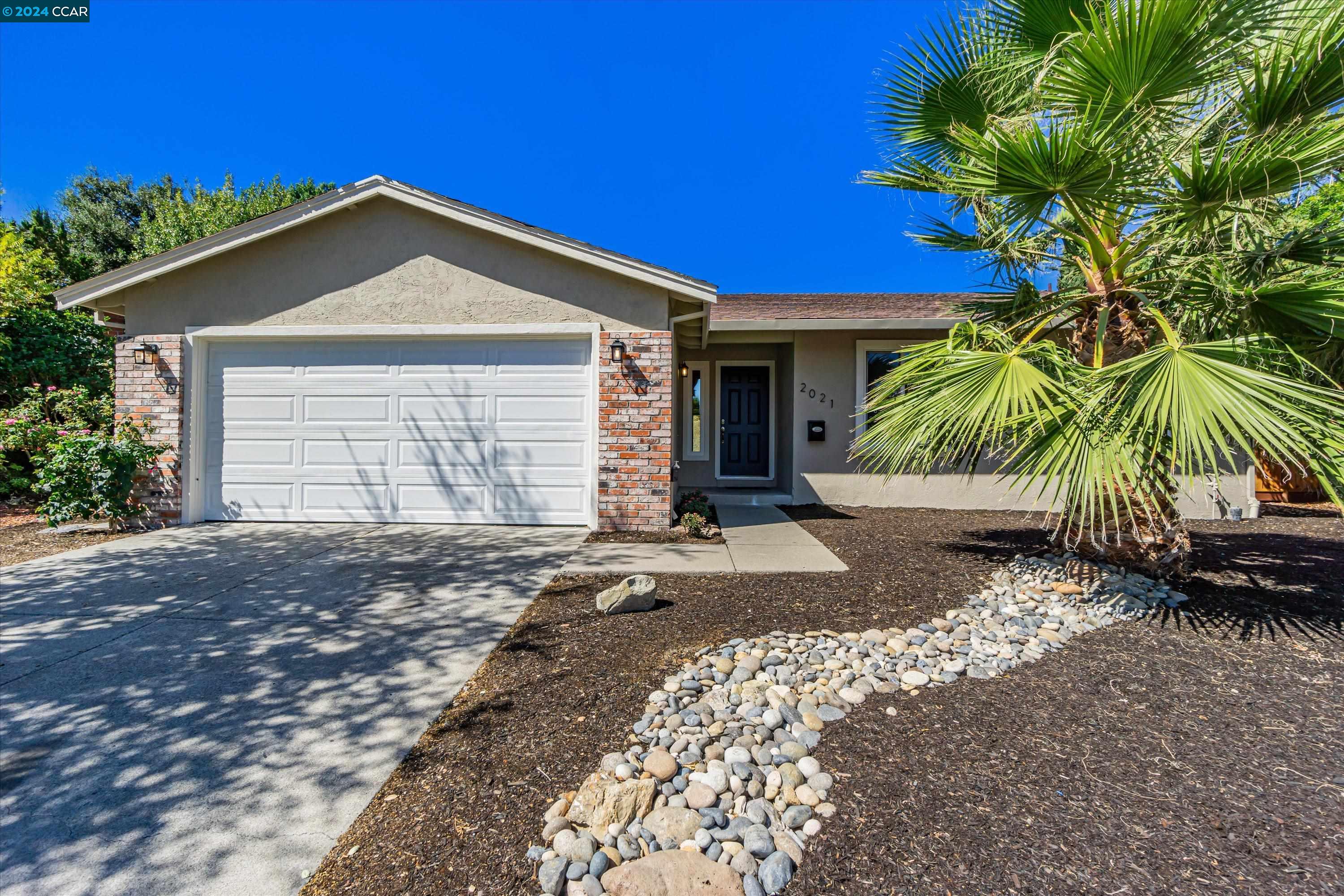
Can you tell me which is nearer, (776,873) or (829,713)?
(776,873)

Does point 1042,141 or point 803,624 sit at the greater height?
point 1042,141

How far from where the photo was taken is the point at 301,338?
21.7 ft

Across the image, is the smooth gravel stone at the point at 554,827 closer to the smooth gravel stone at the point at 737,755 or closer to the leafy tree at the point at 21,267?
the smooth gravel stone at the point at 737,755

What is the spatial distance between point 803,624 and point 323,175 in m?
22.5

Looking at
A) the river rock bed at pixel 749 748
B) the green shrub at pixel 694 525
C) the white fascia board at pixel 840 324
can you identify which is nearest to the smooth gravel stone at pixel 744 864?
the river rock bed at pixel 749 748

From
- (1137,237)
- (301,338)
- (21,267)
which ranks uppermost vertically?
(21,267)

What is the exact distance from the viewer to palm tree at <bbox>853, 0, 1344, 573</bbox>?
10.3ft

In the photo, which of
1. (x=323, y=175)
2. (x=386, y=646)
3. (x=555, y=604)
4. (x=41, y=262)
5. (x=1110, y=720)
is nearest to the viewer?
(x=1110, y=720)

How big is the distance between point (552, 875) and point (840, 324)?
7.71 m

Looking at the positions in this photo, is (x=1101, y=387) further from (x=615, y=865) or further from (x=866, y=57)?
(x=615, y=865)

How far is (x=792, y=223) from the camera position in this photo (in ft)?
62.2

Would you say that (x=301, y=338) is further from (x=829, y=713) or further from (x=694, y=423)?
(x=829, y=713)

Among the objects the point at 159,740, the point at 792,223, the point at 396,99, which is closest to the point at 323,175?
the point at 396,99

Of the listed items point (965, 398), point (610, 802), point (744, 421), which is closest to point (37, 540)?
point (610, 802)
